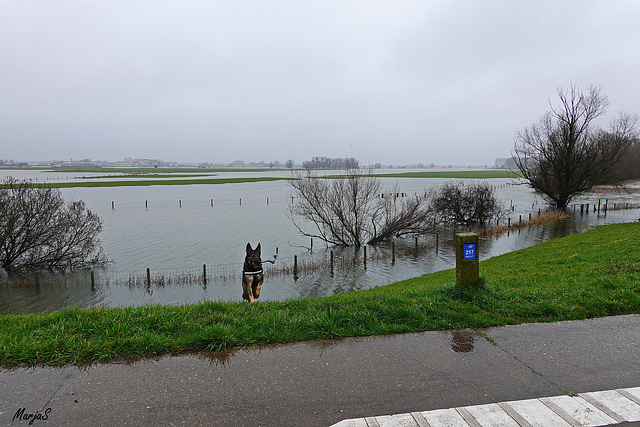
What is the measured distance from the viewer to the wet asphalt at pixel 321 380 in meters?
3.25

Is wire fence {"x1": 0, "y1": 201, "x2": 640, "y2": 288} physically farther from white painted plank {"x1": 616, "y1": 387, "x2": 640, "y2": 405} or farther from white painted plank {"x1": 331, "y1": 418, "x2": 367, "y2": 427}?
white painted plank {"x1": 616, "y1": 387, "x2": 640, "y2": 405}

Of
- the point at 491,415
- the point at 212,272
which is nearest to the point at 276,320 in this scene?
the point at 491,415

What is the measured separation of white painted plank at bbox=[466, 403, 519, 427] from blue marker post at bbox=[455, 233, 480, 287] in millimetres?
3003

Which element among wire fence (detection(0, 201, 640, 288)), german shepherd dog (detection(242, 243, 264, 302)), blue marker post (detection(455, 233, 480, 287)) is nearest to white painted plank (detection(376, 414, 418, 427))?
blue marker post (detection(455, 233, 480, 287))

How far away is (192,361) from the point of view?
4.13 metres

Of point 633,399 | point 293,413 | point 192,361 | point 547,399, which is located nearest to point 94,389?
point 192,361

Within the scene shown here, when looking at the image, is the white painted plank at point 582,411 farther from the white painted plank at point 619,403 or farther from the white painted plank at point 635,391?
the white painted plank at point 635,391

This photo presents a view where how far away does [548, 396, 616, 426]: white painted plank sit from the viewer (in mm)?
3045

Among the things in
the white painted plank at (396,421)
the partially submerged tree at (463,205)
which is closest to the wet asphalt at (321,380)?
the white painted plank at (396,421)

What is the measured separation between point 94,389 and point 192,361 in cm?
96

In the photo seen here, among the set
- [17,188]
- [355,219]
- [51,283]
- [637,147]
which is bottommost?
[51,283]

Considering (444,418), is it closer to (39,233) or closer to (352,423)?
(352,423)

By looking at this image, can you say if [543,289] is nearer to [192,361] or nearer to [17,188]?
[192,361]

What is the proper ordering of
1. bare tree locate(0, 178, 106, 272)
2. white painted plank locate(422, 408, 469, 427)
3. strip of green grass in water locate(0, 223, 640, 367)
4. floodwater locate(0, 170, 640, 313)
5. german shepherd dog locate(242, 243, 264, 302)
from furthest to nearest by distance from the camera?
bare tree locate(0, 178, 106, 272), floodwater locate(0, 170, 640, 313), german shepherd dog locate(242, 243, 264, 302), strip of green grass in water locate(0, 223, 640, 367), white painted plank locate(422, 408, 469, 427)
